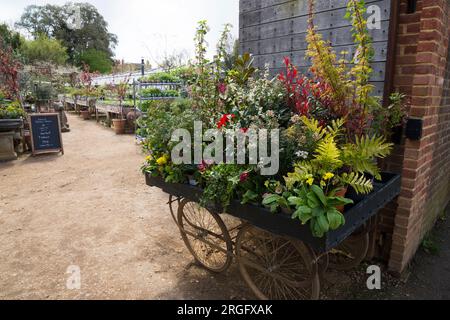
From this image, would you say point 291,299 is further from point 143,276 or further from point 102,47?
point 102,47

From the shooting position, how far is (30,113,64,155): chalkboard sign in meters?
6.64

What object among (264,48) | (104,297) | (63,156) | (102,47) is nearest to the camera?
(104,297)

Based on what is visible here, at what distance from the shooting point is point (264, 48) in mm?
3592

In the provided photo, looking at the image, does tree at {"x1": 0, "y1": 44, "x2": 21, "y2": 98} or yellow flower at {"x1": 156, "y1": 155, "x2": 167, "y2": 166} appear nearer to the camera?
yellow flower at {"x1": 156, "y1": 155, "x2": 167, "y2": 166}

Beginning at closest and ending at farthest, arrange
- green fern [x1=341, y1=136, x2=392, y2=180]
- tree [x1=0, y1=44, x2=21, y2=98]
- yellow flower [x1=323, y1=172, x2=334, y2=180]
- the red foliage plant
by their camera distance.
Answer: yellow flower [x1=323, y1=172, x2=334, y2=180]
green fern [x1=341, y1=136, x2=392, y2=180]
the red foliage plant
tree [x1=0, y1=44, x2=21, y2=98]

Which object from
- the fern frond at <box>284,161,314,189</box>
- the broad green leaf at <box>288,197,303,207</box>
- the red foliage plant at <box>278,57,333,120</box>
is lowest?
the broad green leaf at <box>288,197,303,207</box>

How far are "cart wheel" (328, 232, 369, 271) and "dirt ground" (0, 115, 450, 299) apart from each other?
0.09 metres

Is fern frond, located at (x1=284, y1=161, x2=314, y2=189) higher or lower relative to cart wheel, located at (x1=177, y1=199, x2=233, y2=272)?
higher

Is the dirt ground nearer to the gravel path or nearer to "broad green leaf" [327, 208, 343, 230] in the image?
the gravel path

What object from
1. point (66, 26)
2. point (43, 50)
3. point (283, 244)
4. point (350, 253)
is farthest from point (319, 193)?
point (66, 26)

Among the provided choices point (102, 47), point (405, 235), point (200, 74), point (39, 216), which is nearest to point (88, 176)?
point (39, 216)

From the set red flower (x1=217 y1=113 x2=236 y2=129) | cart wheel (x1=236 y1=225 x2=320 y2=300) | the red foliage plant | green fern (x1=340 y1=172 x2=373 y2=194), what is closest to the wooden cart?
cart wheel (x1=236 y1=225 x2=320 y2=300)

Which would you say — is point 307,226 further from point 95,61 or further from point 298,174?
point 95,61
